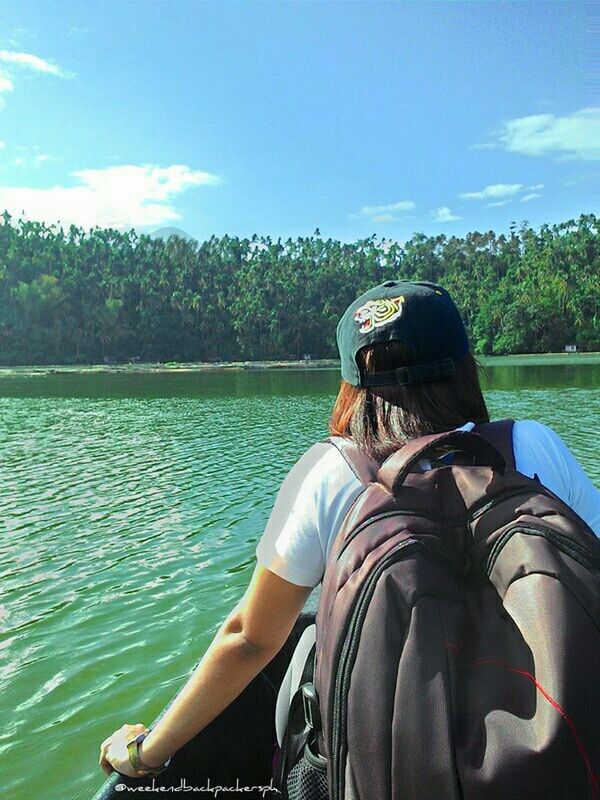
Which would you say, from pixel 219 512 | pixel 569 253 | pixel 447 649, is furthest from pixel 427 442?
pixel 569 253

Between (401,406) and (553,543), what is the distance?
1.43 feet

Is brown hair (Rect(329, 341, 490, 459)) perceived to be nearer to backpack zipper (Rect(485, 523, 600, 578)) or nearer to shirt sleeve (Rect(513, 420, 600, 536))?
shirt sleeve (Rect(513, 420, 600, 536))

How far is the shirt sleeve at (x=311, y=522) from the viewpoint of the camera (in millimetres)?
1317

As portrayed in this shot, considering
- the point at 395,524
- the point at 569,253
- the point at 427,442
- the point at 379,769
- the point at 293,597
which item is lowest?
the point at 379,769

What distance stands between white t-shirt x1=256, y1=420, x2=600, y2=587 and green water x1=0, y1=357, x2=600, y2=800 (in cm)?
297

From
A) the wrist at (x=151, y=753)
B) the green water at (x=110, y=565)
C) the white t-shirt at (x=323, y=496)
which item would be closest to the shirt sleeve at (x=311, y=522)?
the white t-shirt at (x=323, y=496)

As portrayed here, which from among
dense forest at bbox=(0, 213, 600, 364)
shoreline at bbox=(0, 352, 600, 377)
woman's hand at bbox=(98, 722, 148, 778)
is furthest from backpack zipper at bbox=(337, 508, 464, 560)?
dense forest at bbox=(0, 213, 600, 364)

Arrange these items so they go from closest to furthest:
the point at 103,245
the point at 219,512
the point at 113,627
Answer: the point at 113,627 < the point at 219,512 < the point at 103,245

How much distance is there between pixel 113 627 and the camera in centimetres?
570

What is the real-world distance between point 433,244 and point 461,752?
106444 mm

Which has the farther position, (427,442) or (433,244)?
(433,244)

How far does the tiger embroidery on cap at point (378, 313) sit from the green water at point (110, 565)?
127 inches

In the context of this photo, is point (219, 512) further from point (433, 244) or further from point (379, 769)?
point (433, 244)

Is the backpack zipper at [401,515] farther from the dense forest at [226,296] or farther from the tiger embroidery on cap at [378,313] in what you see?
the dense forest at [226,296]
